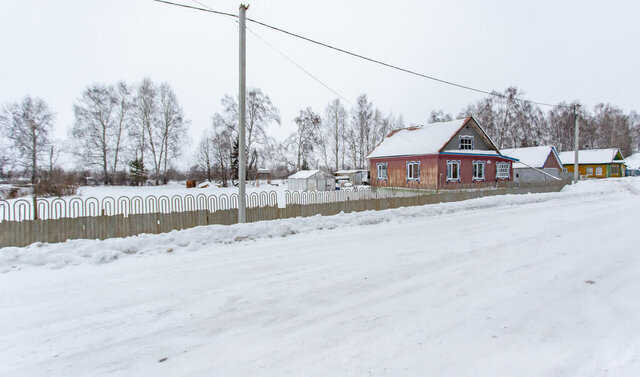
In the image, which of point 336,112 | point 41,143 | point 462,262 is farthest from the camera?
point 336,112

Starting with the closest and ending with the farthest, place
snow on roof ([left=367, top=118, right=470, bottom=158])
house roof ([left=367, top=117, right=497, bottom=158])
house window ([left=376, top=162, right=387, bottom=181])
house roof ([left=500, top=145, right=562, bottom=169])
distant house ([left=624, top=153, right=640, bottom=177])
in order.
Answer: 1. house roof ([left=367, top=117, right=497, bottom=158])
2. snow on roof ([left=367, top=118, right=470, bottom=158])
3. house window ([left=376, top=162, right=387, bottom=181])
4. house roof ([left=500, top=145, right=562, bottom=169])
5. distant house ([left=624, top=153, right=640, bottom=177])

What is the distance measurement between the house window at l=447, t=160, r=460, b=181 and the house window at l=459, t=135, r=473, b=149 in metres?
2.17

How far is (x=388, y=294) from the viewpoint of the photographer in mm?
4793

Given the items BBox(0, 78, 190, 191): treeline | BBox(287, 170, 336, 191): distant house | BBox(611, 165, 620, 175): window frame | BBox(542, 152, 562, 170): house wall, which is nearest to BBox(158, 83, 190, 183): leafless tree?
BBox(0, 78, 190, 191): treeline

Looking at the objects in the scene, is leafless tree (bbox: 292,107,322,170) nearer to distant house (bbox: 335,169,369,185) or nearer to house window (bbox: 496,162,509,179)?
distant house (bbox: 335,169,369,185)

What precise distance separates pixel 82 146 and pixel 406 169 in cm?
4127

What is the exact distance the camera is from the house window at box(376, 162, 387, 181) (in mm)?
33594

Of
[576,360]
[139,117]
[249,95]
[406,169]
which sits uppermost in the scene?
[249,95]

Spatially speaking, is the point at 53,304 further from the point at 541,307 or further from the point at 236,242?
the point at 541,307

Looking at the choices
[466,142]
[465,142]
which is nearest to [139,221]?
[465,142]

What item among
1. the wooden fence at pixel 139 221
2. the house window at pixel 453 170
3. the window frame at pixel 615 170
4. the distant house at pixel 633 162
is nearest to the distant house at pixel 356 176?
the house window at pixel 453 170

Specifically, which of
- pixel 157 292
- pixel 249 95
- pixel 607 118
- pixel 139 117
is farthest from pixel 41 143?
pixel 607 118

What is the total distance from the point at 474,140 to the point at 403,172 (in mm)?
7608

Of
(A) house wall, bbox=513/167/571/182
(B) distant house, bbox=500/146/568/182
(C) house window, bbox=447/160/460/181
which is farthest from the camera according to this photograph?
(B) distant house, bbox=500/146/568/182
